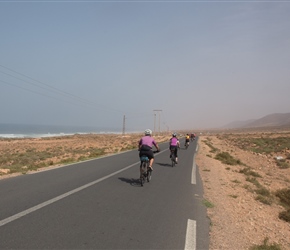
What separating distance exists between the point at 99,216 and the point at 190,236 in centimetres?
208

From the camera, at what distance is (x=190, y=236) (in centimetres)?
577

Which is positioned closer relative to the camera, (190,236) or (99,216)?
(190,236)

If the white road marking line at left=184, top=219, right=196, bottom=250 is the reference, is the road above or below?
above

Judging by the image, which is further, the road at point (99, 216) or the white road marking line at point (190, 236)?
the white road marking line at point (190, 236)

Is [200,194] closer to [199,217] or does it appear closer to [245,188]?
[199,217]

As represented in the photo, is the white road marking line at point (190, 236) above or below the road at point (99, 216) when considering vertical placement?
below

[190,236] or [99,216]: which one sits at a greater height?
[99,216]

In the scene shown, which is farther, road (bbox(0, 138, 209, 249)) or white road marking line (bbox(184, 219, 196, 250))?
white road marking line (bbox(184, 219, 196, 250))

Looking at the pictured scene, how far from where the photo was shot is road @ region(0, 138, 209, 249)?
511 centimetres

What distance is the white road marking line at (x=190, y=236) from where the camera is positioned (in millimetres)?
5262

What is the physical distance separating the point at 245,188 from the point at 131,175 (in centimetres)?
532

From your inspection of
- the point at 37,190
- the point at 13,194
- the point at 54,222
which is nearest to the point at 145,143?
the point at 37,190

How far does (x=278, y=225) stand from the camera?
820 cm

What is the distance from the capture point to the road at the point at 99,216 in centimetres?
511
